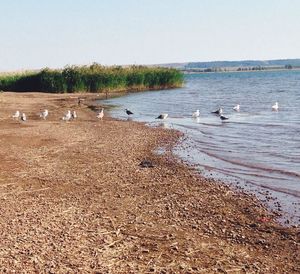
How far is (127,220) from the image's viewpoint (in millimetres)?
9516

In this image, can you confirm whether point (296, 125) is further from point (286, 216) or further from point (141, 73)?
point (141, 73)

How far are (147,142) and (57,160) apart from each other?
5496mm

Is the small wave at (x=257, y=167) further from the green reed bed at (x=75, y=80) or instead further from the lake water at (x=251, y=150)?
the green reed bed at (x=75, y=80)

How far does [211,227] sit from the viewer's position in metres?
9.22

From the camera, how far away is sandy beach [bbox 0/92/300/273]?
24.5 feet

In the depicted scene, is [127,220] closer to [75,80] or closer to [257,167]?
[257,167]

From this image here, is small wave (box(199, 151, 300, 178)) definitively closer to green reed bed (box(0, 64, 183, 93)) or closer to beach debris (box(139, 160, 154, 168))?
beach debris (box(139, 160, 154, 168))

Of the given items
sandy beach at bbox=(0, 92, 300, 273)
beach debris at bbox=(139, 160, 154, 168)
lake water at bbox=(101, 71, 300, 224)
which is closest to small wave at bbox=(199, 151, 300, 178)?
lake water at bbox=(101, 71, 300, 224)

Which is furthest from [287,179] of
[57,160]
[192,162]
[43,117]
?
[43,117]

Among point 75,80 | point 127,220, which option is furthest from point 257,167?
point 75,80

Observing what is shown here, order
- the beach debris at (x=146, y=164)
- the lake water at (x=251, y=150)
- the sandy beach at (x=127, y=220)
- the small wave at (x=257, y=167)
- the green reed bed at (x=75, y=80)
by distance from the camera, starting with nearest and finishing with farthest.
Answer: the sandy beach at (x=127, y=220)
the lake water at (x=251, y=150)
the small wave at (x=257, y=167)
the beach debris at (x=146, y=164)
the green reed bed at (x=75, y=80)

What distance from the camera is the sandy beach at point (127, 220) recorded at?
7.45 m

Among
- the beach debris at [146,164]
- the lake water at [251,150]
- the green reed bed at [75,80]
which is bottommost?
the lake water at [251,150]

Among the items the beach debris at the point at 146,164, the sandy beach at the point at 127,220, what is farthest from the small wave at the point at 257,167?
the beach debris at the point at 146,164
